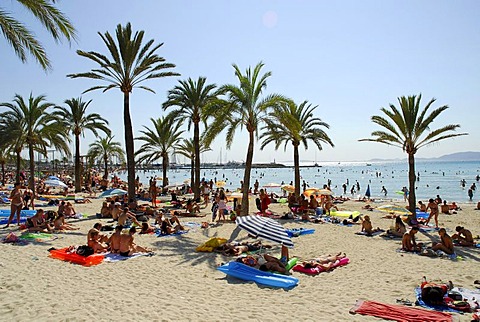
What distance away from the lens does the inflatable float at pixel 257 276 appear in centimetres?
758

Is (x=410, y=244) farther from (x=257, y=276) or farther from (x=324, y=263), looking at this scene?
(x=257, y=276)

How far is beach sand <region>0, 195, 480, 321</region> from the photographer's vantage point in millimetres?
5820

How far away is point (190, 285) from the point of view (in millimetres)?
7449

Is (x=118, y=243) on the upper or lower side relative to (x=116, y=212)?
lower

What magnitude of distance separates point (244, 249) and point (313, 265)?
96.3 inches

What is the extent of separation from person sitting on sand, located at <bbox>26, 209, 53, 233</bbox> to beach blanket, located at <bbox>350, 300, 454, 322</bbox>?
35.3 ft

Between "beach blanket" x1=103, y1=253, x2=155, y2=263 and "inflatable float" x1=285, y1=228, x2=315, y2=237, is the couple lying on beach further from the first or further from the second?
"inflatable float" x1=285, y1=228, x2=315, y2=237

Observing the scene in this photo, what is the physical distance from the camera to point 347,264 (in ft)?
31.3

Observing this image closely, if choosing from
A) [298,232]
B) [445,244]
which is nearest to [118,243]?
[298,232]

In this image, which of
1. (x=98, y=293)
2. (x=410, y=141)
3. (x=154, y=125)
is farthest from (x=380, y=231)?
(x=154, y=125)

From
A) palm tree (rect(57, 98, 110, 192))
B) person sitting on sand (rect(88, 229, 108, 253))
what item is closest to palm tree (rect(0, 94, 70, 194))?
palm tree (rect(57, 98, 110, 192))

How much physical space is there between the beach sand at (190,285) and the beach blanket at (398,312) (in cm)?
27

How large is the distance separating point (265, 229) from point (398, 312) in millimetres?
3505

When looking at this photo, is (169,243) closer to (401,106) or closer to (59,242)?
(59,242)
